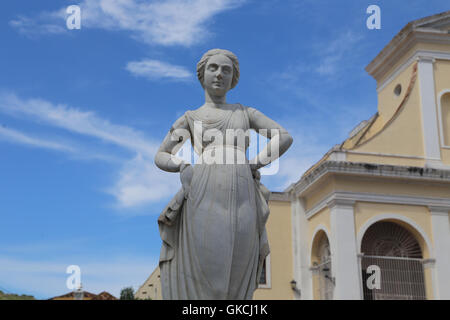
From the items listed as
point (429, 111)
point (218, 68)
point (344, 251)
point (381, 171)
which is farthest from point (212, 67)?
point (429, 111)

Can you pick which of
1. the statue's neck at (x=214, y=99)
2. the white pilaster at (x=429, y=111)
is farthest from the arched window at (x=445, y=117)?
the statue's neck at (x=214, y=99)

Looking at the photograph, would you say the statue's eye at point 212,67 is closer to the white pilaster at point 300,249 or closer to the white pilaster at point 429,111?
the white pilaster at point 429,111

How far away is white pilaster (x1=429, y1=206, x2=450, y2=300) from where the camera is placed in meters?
19.8

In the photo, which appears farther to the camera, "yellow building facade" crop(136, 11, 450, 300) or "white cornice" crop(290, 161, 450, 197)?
"white cornice" crop(290, 161, 450, 197)

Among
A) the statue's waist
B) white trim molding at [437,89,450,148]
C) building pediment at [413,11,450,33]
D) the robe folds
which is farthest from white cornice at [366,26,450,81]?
the robe folds

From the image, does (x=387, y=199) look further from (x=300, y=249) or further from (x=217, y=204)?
(x=217, y=204)

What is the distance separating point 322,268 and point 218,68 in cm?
1773

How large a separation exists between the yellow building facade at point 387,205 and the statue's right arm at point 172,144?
15.2 meters

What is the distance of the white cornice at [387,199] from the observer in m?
20.4

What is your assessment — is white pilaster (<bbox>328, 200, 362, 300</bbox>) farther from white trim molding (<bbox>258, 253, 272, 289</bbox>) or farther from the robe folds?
the robe folds

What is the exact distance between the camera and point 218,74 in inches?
203

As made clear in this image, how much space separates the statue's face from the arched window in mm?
18296
